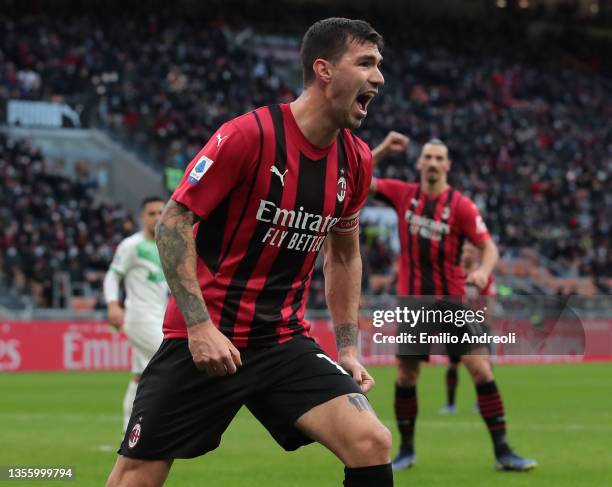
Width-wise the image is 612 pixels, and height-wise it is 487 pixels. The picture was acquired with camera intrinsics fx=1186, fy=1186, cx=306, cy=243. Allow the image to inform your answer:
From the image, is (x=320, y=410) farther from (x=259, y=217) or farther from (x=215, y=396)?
(x=259, y=217)

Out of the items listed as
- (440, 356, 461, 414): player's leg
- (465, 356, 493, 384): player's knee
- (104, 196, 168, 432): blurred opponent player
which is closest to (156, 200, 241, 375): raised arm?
(465, 356, 493, 384): player's knee

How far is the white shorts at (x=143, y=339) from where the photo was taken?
1132 centimetres

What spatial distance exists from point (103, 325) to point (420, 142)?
1881 centimetres

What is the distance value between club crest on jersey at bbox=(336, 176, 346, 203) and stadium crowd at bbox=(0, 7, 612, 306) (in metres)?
20.6

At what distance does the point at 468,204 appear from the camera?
954 centimetres

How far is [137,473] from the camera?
4.50m

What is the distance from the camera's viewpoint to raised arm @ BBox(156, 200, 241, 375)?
4324mm

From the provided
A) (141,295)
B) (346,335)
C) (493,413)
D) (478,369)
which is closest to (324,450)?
(478,369)

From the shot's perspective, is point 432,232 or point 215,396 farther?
point 432,232

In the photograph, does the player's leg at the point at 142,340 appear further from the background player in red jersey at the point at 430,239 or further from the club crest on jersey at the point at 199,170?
the club crest on jersey at the point at 199,170

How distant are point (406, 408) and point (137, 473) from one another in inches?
195

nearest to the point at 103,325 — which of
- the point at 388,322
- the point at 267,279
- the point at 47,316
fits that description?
the point at 47,316

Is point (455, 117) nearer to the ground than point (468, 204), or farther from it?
farther from it

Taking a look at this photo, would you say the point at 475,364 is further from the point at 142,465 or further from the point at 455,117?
the point at 455,117
